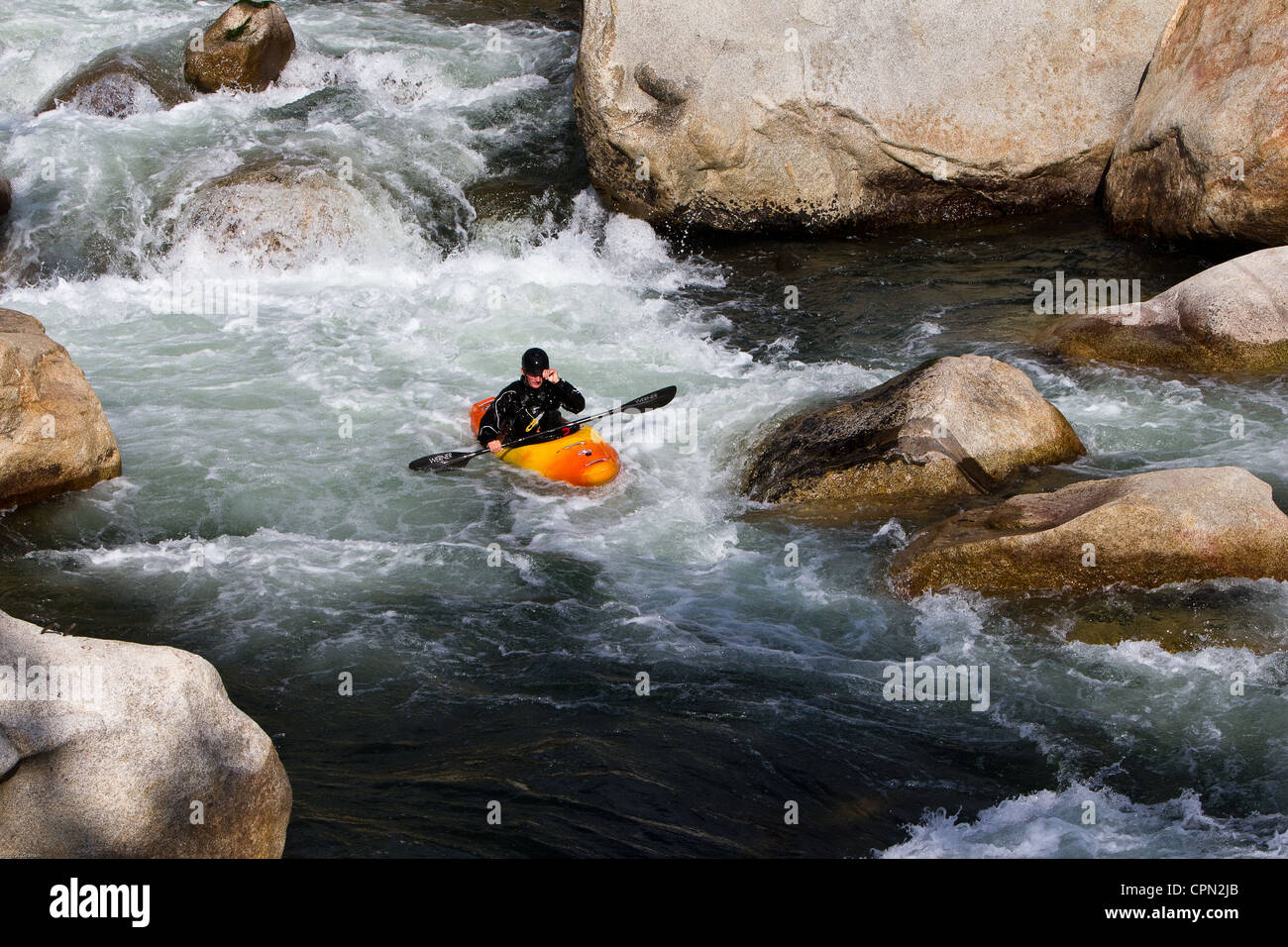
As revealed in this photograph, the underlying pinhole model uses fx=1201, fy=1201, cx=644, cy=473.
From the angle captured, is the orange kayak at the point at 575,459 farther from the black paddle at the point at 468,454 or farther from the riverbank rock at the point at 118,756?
the riverbank rock at the point at 118,756

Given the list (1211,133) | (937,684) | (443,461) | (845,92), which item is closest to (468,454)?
(443,461)

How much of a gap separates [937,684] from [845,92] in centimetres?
664

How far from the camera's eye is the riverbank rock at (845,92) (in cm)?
1035

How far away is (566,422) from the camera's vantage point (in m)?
7.86

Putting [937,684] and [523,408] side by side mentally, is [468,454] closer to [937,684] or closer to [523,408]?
[523,408]

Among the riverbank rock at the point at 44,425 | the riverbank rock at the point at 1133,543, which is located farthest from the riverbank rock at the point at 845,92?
the riverbank rock at the point at 1133,543

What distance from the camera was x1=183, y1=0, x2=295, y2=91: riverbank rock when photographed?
12320 millimetres

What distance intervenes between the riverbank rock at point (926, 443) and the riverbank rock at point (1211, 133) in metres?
3.68

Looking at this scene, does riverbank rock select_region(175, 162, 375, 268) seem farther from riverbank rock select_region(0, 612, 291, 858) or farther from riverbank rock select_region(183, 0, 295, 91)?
riverbank rock select_region(0, 612, 291, 858)

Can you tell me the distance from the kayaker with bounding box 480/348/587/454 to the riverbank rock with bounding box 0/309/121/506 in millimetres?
2287

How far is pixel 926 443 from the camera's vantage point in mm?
6684

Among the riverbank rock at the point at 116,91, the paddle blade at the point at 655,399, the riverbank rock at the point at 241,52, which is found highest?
the riverbank rock at the point at 241,52

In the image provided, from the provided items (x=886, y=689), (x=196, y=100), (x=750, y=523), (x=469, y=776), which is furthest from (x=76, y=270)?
(x=886, y=689)

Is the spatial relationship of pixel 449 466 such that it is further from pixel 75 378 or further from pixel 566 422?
pixel 75 378
